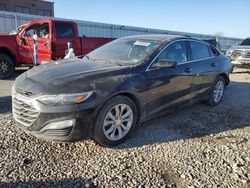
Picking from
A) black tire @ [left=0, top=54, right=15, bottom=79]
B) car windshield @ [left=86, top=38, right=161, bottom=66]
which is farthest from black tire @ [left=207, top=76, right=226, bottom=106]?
black tire @ [left=0, top=54, right=15, bottom=79]

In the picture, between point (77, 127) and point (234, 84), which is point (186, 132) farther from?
point (234, 84)

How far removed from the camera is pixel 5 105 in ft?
17.9

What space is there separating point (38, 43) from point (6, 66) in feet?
4.28

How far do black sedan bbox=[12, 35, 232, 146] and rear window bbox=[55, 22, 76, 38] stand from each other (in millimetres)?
4532

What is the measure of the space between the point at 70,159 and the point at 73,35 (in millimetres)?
6818

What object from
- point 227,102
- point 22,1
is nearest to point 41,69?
point 227,102

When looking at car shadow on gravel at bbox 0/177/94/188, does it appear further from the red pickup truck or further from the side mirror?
the red pickup truck

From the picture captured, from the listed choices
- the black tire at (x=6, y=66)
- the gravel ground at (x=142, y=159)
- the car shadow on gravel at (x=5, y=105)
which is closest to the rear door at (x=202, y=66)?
the gravel ground at (x=142, y=159)

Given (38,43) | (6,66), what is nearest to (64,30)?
(38,43)

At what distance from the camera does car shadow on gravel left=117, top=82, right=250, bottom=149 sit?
A: 4.19 metres

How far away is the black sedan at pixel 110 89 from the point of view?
3.32 metres

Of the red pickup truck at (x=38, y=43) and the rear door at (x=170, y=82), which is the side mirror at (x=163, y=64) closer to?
the rear door at (x=170, y=82)

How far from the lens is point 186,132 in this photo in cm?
452

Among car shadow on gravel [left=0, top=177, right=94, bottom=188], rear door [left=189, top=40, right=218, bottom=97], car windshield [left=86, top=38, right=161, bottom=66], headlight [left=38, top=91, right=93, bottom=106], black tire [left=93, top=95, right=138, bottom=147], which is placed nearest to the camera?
car shadow on gravel [left=0, top=177, right=94, bottom=188]
